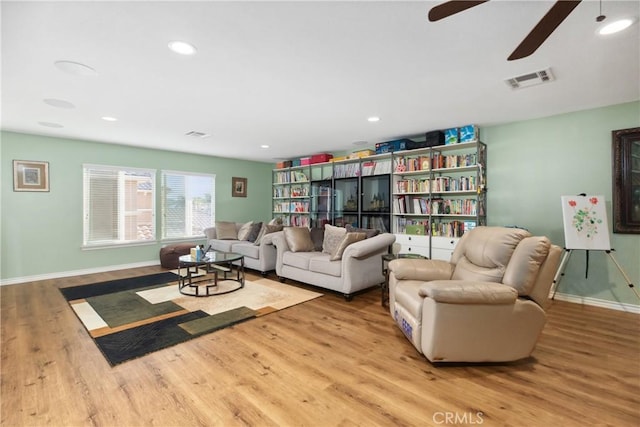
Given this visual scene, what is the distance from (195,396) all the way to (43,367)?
1.24 m

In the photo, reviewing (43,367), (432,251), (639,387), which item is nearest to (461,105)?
(432,251)

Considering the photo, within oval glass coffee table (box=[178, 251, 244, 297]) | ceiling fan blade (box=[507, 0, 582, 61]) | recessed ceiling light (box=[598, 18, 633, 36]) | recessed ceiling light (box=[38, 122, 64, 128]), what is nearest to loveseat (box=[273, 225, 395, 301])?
oval glass coffee table (box=[178, 251, 244, 297])

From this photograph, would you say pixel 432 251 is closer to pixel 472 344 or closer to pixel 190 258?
→ pixel 472 344

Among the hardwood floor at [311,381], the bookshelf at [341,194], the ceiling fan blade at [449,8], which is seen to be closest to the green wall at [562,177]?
the hardwood floor at [311,381]

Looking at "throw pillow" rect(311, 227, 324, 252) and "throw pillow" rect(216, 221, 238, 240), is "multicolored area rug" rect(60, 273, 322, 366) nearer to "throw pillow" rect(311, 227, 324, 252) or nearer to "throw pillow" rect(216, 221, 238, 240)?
"throw pillow" rect(311, 227, 324, 252)

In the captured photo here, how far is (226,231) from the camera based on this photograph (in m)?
5.91

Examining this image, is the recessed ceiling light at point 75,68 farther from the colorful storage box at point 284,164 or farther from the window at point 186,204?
the colorful storage box at point 284,164

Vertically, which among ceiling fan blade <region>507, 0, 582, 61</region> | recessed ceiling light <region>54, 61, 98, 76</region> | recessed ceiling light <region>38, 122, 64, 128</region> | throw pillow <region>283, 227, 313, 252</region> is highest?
recessed ceiling light <region>38, 122, 64, 128</region>

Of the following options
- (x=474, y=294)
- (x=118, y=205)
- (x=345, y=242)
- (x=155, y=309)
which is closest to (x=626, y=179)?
(x=474, y=294)

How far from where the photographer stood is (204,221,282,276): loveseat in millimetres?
4734

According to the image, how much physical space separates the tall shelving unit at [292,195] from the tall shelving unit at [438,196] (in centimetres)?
227

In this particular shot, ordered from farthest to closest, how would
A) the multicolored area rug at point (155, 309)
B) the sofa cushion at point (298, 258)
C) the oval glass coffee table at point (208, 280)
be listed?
1. the sofa cushion at point (298, 258)
2. the oval glass coffee table at point (208, 280)
3. the multicolored area rug at point (155, 309)

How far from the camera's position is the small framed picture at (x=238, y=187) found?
22.4ft

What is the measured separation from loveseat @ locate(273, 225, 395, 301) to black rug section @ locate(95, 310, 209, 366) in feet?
5.35
